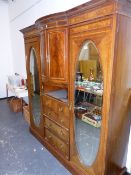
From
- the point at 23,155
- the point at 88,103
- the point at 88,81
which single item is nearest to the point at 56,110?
the point at 88,103

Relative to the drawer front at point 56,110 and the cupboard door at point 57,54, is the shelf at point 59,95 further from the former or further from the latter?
the cupboard door at point 57,54

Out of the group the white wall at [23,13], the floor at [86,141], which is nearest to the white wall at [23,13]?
the white wall at [23,13]

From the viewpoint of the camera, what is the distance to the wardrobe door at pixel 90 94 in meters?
1.22

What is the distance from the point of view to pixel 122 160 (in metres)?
1.70

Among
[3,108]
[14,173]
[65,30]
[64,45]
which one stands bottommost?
[14,173]

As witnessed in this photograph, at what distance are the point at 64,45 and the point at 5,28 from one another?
3.50 metres

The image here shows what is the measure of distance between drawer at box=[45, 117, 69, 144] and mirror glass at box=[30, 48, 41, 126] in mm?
308

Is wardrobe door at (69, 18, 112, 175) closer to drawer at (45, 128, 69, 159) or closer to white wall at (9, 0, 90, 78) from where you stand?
drawer at (45, 128, 69, 159)

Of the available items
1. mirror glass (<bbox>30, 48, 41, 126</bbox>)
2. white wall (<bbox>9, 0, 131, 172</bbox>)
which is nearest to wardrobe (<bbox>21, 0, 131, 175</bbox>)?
mirror glass (<bbox>30, 48, 41, 126</bbox>)

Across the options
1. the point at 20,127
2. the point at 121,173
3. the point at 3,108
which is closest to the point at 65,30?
the point at 121,173

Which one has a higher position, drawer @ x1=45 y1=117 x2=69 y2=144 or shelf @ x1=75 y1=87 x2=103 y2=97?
shelf @ x1=75 y1=87 x2=103 y2=97

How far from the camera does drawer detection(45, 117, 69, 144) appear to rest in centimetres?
181

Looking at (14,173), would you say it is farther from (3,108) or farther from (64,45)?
(3,108)

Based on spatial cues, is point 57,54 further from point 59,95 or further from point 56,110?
point 56,110
